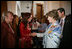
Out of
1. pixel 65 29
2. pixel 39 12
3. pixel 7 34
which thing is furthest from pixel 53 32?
pixel 7 34

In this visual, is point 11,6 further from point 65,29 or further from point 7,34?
point 65,29

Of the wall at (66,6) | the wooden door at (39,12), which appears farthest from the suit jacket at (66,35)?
the wooden door at (39,12)

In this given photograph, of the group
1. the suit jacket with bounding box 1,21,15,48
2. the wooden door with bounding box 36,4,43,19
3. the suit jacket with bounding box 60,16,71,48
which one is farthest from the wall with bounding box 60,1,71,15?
the suit jacket with bounding box 1,21,15,48

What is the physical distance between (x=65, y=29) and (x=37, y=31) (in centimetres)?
38

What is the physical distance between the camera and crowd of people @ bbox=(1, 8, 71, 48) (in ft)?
5.41

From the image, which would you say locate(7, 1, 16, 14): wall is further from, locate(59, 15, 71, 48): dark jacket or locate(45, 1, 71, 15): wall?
locate(59, 15, 71, 48): dark jacket

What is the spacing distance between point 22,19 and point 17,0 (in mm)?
269

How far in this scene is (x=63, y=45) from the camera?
1690 mm

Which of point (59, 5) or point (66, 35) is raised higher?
point (59, 5)

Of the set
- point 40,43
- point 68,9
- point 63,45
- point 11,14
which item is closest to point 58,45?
point 63,45

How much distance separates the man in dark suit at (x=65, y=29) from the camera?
1.67m

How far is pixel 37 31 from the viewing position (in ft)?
5.59

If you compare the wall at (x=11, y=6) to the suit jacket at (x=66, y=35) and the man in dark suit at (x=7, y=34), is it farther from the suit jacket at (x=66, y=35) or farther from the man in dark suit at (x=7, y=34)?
the suit jacket at (x=66, y=35)

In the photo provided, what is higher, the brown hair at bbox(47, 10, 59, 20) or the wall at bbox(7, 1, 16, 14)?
the wall at bbox(7, 1, 16, 14)
